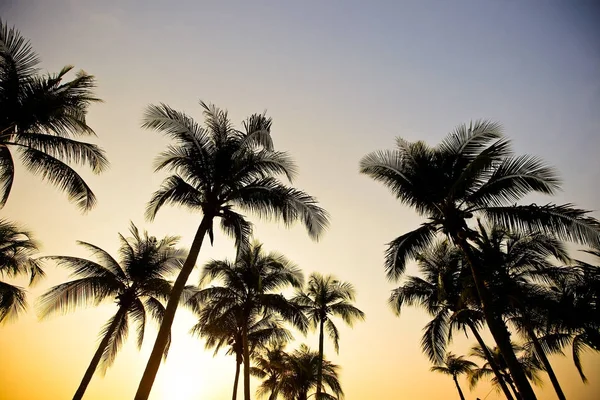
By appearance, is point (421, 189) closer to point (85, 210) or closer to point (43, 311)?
point (85, 210)

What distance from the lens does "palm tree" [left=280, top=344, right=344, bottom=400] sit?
83.8 ft

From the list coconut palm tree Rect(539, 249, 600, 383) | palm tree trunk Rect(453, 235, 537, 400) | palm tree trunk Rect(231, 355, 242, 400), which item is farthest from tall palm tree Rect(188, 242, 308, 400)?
coconut palm tree Rect(539, 249, 600, 383)

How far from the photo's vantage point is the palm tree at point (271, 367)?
83.0 feet

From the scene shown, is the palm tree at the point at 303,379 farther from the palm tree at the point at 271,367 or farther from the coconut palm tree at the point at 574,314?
the coconut palm tree at the point at 574,314

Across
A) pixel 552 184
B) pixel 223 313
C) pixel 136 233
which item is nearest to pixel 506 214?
pixel 552 184

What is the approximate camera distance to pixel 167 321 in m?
9.04

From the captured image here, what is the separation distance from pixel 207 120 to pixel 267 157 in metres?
2.62

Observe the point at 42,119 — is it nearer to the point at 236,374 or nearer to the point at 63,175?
the point at 63,175

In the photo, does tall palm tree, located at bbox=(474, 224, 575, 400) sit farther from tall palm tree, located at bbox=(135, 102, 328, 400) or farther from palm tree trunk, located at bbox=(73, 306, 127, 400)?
palm tree trunk, located at bbox=(73, 306, 127, 400)

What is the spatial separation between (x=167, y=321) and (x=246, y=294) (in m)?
9.31

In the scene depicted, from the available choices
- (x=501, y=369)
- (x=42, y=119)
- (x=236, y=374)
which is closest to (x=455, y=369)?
(x=501, y=369)

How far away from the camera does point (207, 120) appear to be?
12.0m

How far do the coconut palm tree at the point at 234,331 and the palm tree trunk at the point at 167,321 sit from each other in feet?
26.0

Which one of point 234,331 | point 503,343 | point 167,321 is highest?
point 234,331
